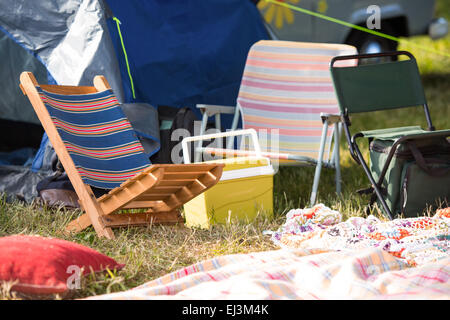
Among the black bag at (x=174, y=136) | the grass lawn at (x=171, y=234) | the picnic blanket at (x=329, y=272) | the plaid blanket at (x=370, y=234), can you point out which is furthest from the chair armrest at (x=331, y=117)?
the picnic blanket at (x=329, y=272)

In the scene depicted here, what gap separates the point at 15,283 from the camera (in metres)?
2.28

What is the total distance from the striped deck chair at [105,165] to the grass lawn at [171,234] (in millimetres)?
95

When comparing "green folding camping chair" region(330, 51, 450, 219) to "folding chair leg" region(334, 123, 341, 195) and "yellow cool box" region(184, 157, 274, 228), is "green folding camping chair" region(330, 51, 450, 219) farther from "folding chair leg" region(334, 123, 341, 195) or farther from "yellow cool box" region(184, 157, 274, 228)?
"yellow cool box" region(184, 157, 274, 228)

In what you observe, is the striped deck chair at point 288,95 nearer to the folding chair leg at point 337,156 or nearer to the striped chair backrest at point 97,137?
the folding chair leg at point 337,156

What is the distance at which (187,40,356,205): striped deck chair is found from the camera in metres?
4.54

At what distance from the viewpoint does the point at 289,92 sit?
468 cm

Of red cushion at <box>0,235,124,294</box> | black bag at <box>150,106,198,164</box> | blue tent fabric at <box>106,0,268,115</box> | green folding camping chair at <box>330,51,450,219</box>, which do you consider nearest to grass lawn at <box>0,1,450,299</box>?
red cushion at <box>0,235,124,294</box>

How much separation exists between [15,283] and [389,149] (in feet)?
6.69

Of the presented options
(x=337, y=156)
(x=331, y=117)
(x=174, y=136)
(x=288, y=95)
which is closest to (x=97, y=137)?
(x=174, y=136)

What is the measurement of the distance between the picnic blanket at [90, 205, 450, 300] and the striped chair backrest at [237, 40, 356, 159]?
147 centimetres

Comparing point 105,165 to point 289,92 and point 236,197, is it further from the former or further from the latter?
point 289,92
